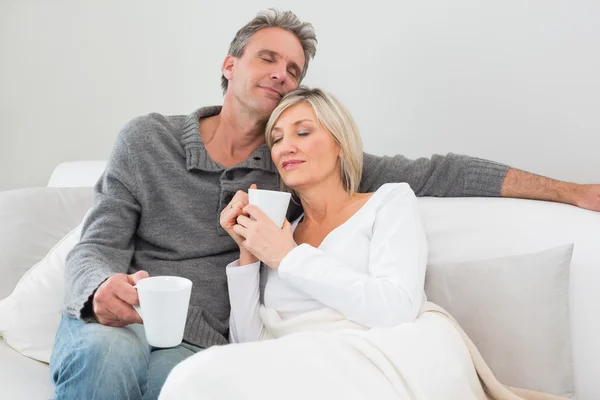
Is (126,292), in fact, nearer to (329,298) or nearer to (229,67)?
(329,298)

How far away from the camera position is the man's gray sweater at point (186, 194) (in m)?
1.56

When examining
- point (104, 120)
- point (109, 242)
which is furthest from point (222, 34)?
point (109, 242)

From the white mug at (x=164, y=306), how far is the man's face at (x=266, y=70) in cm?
80

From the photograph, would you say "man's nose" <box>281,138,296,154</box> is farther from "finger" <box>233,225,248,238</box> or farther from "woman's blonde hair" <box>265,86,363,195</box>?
"finger" <box>233,225,248,238</box>

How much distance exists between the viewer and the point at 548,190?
1.61 m

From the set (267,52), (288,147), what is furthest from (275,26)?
(288,147)

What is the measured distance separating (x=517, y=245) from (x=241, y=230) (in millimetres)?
696

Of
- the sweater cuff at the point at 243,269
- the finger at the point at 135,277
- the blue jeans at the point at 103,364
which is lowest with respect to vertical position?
the blue jeans at the point at 103,364

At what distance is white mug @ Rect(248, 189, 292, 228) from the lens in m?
1.35

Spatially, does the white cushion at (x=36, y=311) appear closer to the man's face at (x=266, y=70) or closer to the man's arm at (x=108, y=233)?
the man's arm at (x=108, y=233)

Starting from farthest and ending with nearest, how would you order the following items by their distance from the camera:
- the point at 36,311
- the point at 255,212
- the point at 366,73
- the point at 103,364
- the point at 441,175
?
the point at 366,73, the point at 441,175, the point at 36,311, the point at 255,212, the point at 103,364

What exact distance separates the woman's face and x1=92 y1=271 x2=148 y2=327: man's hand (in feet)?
1.60

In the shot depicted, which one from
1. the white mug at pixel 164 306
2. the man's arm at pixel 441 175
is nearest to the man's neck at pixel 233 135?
the man's arm at pixel 441 175

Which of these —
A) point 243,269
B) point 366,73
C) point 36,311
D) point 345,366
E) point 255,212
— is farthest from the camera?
point 366,73
